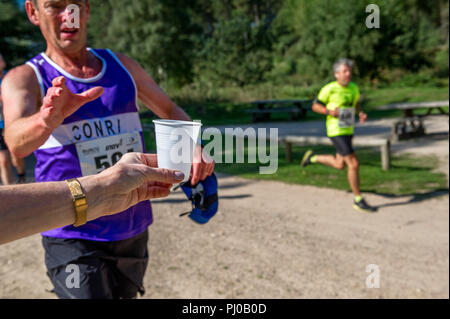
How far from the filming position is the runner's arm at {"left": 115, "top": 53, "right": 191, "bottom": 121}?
7.76ft

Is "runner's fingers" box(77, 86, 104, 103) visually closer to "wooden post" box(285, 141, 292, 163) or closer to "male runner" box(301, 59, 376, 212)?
Result: "male runner" box(301, 59, 376, 212)

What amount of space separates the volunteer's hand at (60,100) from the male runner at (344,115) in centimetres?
528

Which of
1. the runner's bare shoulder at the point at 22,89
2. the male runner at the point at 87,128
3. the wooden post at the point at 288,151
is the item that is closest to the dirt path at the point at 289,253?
the male runner at the point at 87,128

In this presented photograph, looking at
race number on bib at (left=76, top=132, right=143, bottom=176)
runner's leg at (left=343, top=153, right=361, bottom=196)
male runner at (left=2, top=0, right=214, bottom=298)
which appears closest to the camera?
male runner at (left=2, top=0, right=214, bottom=298)

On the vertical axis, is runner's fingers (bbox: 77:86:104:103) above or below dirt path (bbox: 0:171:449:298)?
above

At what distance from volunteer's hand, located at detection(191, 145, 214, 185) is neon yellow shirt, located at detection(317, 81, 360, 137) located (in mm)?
4869

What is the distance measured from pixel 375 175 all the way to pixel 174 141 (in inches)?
282

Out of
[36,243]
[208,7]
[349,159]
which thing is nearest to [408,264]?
[349,159]

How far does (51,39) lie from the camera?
6.70 ft

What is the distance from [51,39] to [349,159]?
5.00 meters

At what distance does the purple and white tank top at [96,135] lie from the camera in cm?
205

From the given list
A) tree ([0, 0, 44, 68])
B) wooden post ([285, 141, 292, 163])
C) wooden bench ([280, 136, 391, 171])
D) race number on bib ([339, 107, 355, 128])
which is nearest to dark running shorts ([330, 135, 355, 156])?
race number on bib ([339, 107, 355, 128])

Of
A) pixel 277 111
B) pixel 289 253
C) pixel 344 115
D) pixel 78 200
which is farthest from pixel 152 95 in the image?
pixel 277 111

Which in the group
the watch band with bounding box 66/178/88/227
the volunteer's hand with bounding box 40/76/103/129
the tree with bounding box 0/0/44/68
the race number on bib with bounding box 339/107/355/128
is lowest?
the race number on bib with bounding box 339/107/355/128
